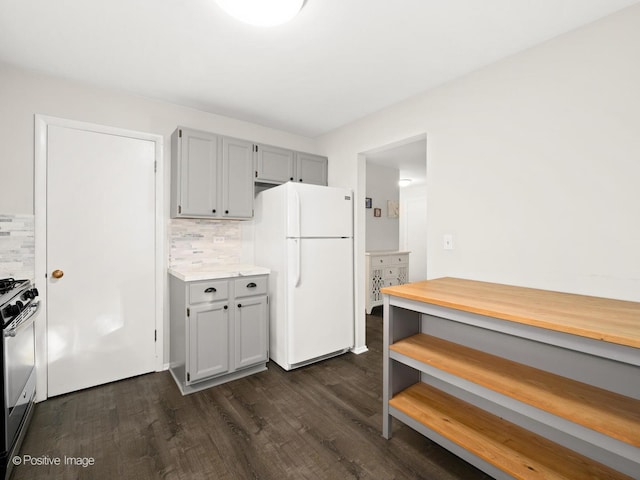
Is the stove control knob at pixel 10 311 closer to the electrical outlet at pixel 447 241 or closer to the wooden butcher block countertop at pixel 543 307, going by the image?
the wooden butcher block countertop at pixel 543 307

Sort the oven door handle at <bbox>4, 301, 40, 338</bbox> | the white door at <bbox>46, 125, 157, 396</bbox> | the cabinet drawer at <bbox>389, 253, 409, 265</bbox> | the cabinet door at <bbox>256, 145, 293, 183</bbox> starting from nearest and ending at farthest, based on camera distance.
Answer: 1. the oven door handle at <bbox>4, 301, 40, 338</bbox>
2. the white door at <bbox>46, 125, 157, 396</bbox>
3. the cabinet door at <bbox>256, 145, 293, 183</bbox>
4. the cabinet drawer at <bbox>389, 253, 409, 265</bbox>

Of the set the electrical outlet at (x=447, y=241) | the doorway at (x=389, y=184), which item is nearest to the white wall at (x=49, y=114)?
the electrical outlet at (x=447, y=241)

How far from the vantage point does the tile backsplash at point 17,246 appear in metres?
2.10

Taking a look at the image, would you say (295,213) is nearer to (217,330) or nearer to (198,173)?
(198,173)

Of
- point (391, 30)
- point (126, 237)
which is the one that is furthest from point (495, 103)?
point (126, 237)

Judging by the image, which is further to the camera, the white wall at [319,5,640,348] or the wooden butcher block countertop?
the white wall at [319,5,640,348]

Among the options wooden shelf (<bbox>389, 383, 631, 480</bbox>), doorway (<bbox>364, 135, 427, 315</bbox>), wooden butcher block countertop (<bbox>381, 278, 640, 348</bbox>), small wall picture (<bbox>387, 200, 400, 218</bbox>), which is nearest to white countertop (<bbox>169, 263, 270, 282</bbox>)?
wooden butcher block countertop (<bbox>381, 278, 640, 348</bbox>)

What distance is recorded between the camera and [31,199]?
2199mm

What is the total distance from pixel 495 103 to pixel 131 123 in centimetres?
292

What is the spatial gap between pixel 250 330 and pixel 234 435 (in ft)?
2.91

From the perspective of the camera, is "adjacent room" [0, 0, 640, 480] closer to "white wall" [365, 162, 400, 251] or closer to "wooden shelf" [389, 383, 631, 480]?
"wooden shelf" [389, 383, 631, 480]

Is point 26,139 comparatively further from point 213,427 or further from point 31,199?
point 213,427

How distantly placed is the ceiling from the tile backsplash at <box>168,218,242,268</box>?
117cm

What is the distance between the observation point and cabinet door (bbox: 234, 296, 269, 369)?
8.41 feet
